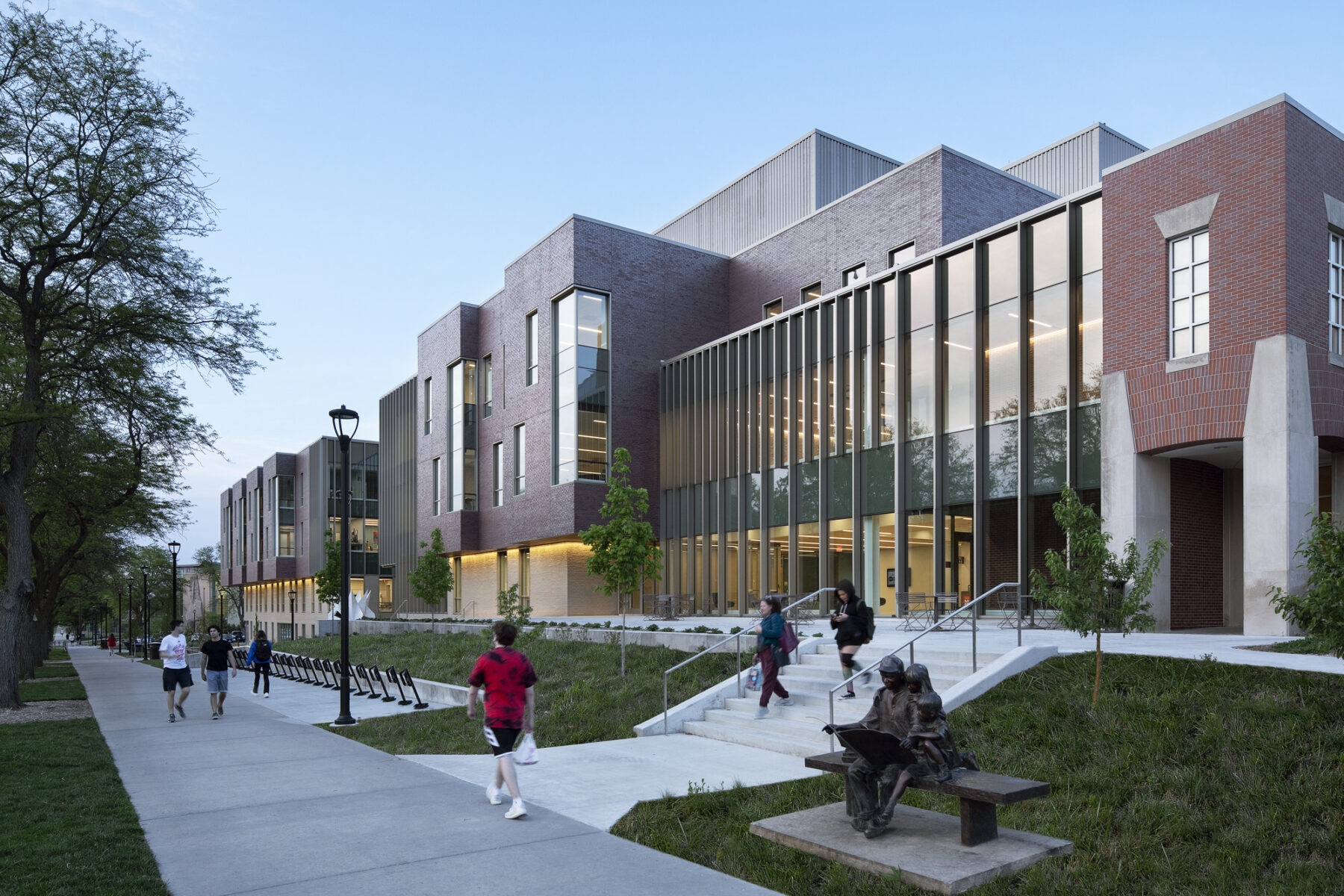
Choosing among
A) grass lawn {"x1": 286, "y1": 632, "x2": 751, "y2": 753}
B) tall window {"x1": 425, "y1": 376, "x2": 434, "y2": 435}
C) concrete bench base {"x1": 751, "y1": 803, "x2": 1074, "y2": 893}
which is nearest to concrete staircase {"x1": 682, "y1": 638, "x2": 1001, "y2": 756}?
grass lawn {"x1": 286, "y1": 632, "x2": 751, "y2": 753}

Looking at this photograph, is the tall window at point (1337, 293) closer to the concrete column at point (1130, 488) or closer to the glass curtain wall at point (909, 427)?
the concrete column at point (1130, 488)

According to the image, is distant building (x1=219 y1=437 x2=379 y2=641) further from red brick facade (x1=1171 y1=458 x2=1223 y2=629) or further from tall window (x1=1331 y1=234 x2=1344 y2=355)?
tall window (x1=1331 y1=234 x2=1344 y2=355)

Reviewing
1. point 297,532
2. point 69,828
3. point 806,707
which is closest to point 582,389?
point 806,707

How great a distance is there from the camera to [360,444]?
236 feet

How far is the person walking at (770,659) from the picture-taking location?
12930mm

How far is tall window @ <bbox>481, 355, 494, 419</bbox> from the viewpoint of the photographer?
44281mm

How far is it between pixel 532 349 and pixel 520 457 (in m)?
4.74

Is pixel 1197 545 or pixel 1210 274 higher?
pixel 1210 274

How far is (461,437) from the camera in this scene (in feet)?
150

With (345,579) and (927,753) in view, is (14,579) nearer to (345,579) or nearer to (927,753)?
(345,579)

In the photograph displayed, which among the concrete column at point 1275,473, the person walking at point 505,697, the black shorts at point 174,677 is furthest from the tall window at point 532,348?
the person walking at point 505,697

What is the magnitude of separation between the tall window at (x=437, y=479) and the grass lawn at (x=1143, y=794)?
40.0m

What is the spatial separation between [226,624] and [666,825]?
122m

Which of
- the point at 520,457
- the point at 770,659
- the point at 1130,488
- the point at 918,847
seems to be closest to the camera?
the point at 918,847
